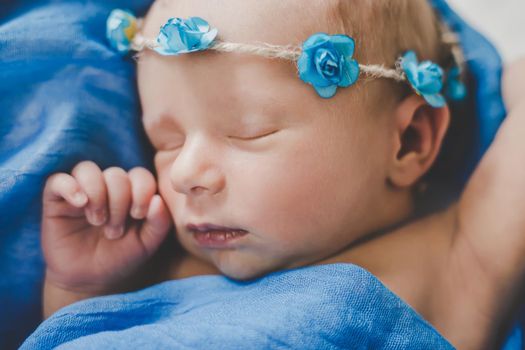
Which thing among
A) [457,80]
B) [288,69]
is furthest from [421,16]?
[288,69]

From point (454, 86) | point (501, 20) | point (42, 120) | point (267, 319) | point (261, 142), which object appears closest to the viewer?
point (267, 319)

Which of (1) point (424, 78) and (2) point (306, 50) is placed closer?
(2) point (306, 50)

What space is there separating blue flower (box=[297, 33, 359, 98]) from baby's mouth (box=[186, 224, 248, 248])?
0.88 feet

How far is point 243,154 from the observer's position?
2.90ft

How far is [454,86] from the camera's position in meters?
→ 1.12

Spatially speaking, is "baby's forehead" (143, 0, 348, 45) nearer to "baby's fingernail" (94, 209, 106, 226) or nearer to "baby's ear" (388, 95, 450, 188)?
"baby's ear" (388, 95, 450, 188)

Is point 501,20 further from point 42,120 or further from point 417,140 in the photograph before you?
point 42,120

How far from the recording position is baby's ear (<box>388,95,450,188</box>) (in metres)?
1.01

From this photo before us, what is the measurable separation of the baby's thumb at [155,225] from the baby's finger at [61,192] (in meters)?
0.12

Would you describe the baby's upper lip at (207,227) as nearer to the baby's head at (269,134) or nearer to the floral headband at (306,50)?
the baby's head at (269,134)

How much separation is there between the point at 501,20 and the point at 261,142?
1.07 meters

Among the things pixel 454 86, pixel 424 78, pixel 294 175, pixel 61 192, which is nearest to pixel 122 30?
pixel 61 192

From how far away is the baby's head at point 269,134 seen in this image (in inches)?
34.2

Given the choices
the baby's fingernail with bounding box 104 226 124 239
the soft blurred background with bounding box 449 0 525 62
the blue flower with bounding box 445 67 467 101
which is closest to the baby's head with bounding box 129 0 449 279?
the baby's fingernail with bounding box 104 226 124 239
